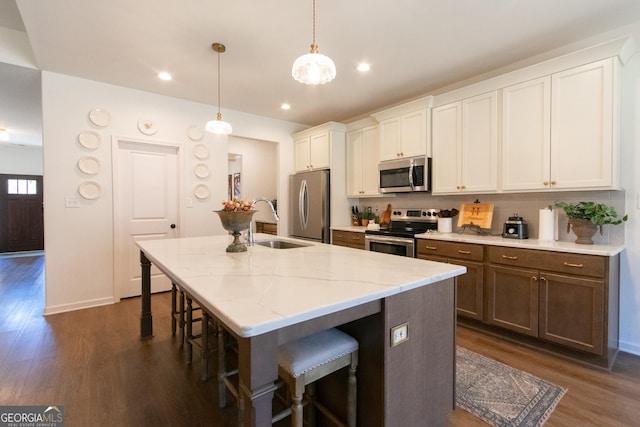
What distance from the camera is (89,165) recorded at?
3.35m

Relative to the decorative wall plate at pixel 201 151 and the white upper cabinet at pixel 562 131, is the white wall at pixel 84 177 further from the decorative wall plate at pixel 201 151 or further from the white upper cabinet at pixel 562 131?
the white upper cabinet at pixel 562 131

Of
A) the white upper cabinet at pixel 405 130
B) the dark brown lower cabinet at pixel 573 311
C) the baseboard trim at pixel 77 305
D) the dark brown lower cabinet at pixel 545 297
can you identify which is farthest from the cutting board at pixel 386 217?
the baseboard trim at pixel 77 305

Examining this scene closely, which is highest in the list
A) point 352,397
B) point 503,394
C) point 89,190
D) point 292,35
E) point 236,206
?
point 292,35

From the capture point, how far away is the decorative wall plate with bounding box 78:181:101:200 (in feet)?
10.9

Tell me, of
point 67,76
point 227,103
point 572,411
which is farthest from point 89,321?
point 572,411

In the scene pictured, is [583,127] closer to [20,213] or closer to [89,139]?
[89,139]

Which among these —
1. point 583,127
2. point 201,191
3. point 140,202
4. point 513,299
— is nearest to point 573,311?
point 513,299

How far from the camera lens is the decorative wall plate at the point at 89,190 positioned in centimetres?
332

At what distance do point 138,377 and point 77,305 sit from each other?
1.98 m

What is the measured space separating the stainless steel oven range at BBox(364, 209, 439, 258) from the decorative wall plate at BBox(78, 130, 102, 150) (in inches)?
129

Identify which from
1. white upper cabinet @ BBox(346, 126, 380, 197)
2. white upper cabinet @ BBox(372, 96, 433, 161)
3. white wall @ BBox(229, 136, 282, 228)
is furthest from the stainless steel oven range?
white wall @ BBox(229, 136, 282, 228)

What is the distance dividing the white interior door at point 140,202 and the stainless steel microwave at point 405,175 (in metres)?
2.73

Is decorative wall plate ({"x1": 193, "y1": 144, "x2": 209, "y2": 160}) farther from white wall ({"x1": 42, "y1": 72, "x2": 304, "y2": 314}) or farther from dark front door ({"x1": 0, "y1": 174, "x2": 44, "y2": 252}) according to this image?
→ dark front door ({"x1": 0, "y1": 174, "x2": 44, "y2": 252})

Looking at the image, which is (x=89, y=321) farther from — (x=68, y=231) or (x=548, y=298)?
(x=548, y=298)
